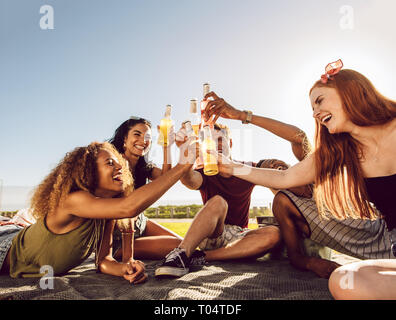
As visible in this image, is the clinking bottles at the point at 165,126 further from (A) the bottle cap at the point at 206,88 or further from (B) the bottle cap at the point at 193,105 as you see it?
(A) the bottle cap at the point at 206,88

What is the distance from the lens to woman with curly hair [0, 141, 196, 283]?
202cm

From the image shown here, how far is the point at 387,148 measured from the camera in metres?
2.02

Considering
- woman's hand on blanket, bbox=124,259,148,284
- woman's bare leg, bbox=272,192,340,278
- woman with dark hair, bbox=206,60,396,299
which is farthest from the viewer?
woman's bare leg, bbox=272,192,340,278

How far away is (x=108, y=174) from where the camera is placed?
234 centimetres

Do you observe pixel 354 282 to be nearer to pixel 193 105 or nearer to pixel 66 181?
pixel 66 181

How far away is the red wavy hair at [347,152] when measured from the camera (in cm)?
202

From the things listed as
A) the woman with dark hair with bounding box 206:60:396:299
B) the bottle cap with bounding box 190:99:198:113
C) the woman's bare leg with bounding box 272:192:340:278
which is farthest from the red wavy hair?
the bottle cap with bounding box 190:99:198:113

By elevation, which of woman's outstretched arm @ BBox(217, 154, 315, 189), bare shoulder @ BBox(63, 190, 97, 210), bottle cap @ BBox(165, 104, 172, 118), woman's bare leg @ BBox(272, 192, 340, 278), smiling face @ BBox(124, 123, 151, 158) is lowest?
woman's bare leg @ BBox(272, 192, 340, 278)

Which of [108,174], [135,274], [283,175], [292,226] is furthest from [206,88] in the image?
[135,274]

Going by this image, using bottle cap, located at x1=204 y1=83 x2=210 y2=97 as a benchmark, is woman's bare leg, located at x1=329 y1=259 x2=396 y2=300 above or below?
below

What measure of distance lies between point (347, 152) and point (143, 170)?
8.23 ft

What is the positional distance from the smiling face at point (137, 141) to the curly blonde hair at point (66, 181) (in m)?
1.31

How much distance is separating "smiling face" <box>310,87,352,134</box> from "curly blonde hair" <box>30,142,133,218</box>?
1893 mm

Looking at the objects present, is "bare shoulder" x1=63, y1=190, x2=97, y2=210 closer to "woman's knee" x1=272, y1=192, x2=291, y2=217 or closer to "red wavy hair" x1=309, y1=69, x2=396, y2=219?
"woman's knee" x1=272, y1=192, x2=291, y2=217
